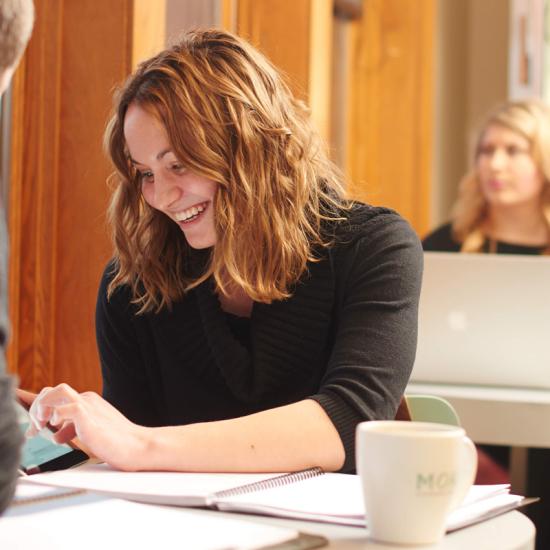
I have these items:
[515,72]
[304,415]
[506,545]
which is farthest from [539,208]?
[506,545]

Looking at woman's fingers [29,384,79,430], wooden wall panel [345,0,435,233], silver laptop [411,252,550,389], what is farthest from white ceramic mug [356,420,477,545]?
wooden wall panel [345,0,435,233]

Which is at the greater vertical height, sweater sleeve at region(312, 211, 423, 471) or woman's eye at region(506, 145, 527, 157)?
woman's eye at region(506, 145, 527, 157)

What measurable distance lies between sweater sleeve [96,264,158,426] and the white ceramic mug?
2.61 ft

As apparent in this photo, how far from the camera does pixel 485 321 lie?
6.64 ft

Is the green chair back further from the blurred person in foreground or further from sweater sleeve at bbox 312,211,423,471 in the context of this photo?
the blurred person in foreground

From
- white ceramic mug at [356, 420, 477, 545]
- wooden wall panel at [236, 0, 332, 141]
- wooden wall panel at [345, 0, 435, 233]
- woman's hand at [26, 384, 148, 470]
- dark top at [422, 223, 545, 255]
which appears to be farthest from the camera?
wooden wall panel at [345, 0, 435, 233]

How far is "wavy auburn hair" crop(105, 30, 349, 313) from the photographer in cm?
138

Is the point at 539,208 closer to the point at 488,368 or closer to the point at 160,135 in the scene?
the point at 488,368

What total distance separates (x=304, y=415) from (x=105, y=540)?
0.44m

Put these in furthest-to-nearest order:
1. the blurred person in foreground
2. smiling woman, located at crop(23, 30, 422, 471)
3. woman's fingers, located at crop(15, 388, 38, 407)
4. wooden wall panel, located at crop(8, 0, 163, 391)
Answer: wooden wall panel, located at crop(8, 0, 163, 391), smiling woman, located at crop(23, 30, 422, 471), woman's fingers, located at crop(15, 388, 38, 407), the blurred person in foreground

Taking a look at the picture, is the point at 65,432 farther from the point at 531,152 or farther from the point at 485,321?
the point at 531,152

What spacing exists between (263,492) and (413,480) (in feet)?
0.69

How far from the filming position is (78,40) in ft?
6.55

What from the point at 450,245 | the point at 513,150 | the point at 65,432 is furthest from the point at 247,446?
the point at 513,150
